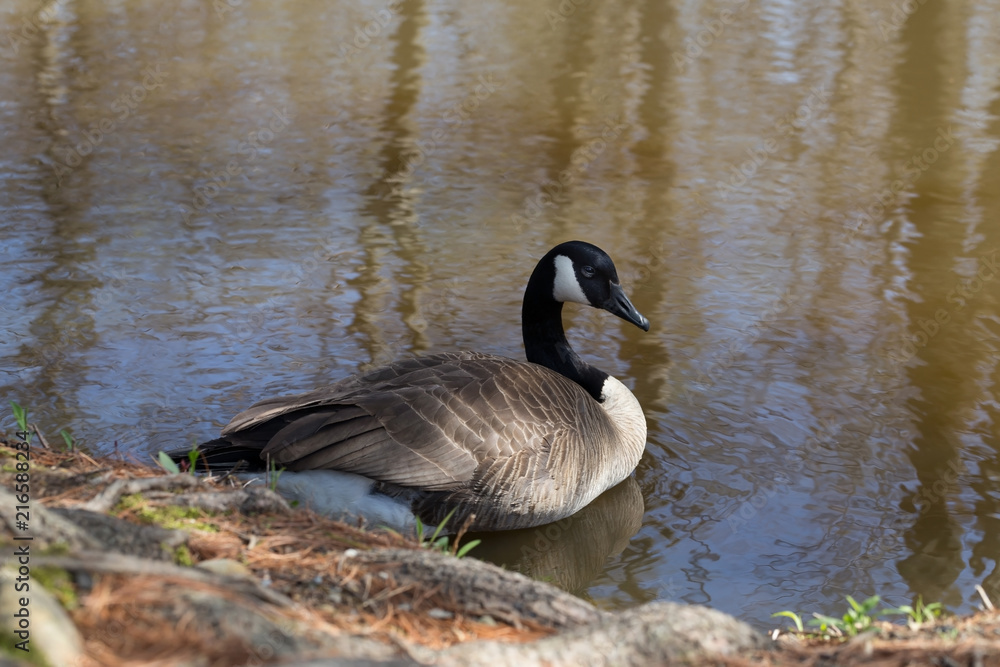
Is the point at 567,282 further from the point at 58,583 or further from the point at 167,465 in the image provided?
the point at 58,583

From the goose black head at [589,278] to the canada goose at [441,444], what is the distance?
62cm

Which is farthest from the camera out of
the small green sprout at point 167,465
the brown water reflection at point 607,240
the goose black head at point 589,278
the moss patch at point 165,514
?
the goose black head at point 589,278

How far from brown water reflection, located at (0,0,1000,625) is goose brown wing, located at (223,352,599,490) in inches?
30.6

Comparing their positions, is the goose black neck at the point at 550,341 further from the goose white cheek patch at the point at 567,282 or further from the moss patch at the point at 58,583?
the moss patch at the point at 58,583

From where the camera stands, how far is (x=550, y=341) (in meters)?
6.02

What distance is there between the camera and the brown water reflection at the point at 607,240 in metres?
5.27

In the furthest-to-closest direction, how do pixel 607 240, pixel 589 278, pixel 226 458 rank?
pixel 607 240
pixel 589 278
pixel 226 458

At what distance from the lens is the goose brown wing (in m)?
4.46

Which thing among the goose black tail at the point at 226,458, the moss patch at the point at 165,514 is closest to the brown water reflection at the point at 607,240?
the goose black tail at the point at 226,458

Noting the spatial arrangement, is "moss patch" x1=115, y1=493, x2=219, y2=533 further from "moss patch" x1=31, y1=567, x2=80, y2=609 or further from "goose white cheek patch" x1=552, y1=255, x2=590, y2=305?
"goose white cheek patch" x1=552, y1=255, x2=590, y2=305

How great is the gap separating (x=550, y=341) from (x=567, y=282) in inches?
17.0

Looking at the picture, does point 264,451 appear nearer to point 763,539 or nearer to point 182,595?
point 182,595

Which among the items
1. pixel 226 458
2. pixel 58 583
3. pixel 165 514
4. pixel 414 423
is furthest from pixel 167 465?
pixel 58 583

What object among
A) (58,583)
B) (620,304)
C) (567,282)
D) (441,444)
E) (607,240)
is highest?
(58,583)
